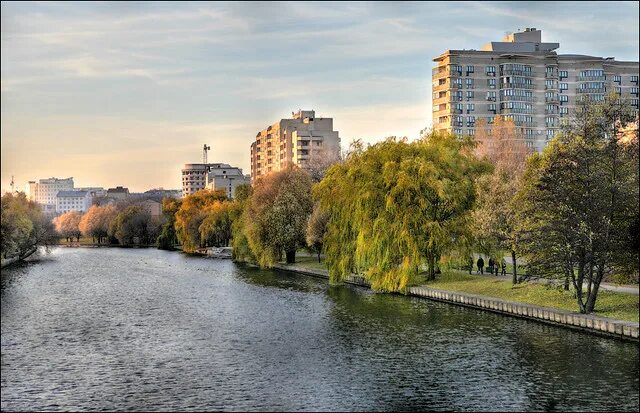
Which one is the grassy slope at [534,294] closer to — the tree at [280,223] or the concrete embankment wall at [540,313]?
the concrete embankment wall at [540,313]

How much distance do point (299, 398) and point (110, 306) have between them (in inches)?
1500

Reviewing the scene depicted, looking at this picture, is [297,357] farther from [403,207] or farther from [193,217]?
[193,217]

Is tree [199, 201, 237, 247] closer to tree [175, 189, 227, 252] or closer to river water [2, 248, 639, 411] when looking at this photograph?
tree [175, 189, 227, 252]

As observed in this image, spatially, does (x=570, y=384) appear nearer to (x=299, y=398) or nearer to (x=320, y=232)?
(x=299, y=398)

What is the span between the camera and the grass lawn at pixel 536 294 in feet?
182

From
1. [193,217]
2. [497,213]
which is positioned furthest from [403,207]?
[193,217]

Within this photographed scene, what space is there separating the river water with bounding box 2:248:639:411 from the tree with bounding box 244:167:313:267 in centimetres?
3326

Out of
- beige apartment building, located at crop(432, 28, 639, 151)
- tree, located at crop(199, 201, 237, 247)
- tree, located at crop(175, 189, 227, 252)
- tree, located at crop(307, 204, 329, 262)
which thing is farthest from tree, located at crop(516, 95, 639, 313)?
tree, located at crop(175, 189, 227, 252)

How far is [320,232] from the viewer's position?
103 meters

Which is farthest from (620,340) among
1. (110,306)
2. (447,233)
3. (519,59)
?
(519,59)

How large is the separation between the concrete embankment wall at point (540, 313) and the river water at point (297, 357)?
45.5 inches

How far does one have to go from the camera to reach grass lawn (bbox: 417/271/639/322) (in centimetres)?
5548

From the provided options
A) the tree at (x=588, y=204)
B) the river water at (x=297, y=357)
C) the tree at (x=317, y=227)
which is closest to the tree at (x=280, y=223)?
the tree at (x=317, y=227)

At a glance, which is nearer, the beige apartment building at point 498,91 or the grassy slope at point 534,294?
the grassy slope at point 534,294
